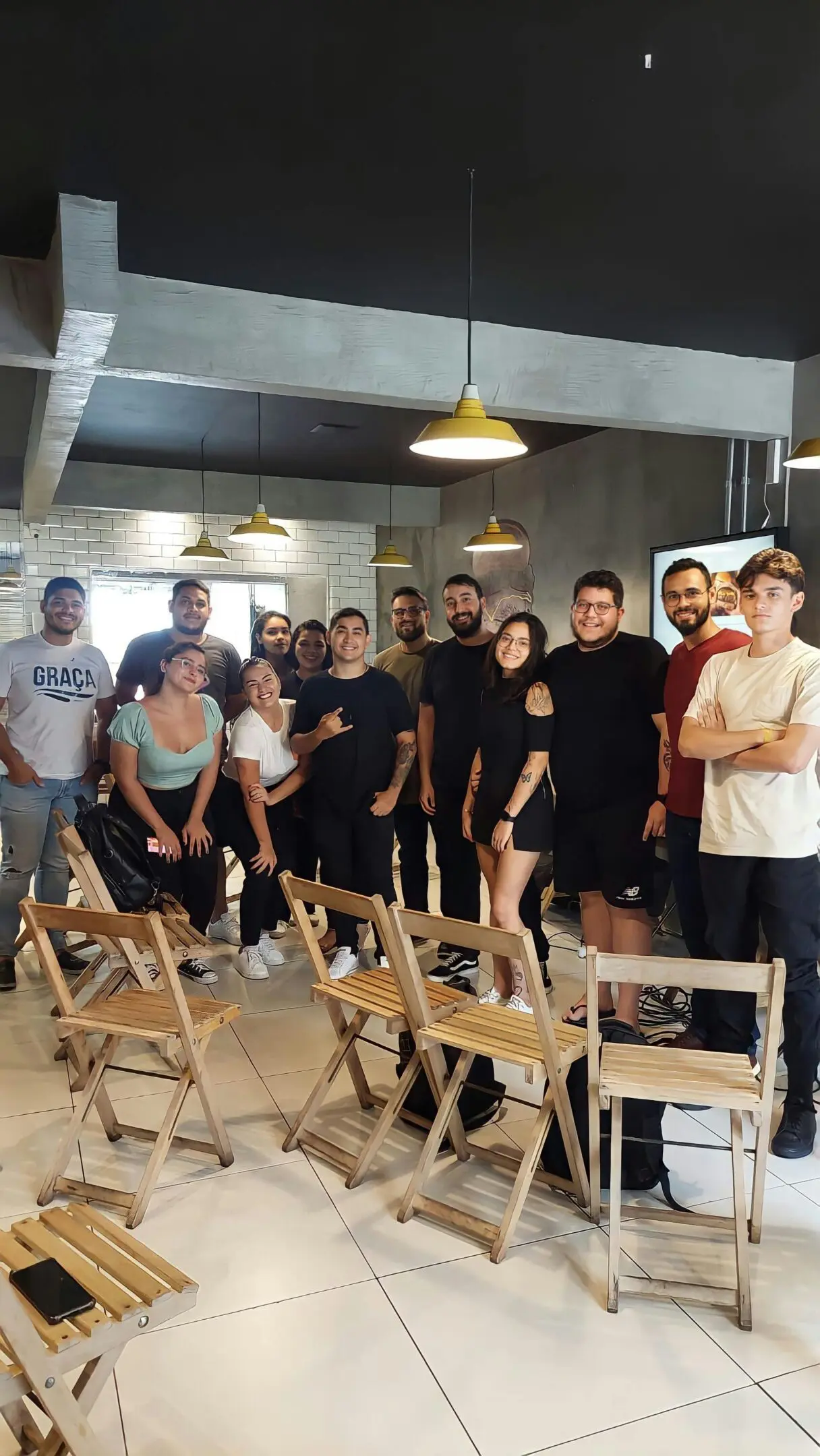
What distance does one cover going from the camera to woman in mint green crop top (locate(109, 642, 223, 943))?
3.83m

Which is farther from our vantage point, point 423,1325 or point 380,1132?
point 380,1132

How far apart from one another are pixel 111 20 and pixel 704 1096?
8.66 feet

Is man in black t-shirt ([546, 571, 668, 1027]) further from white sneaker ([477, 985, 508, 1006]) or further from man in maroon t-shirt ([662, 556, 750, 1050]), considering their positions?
white sneaker ([477, 985, 508, 1006])

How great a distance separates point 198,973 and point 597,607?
7.43 ft

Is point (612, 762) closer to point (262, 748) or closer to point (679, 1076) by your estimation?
point (679, 1076)

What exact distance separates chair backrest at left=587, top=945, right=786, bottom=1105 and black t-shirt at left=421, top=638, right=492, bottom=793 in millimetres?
2041

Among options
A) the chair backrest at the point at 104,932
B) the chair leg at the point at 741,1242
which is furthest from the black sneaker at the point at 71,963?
the chair leg at the point at 741,1242

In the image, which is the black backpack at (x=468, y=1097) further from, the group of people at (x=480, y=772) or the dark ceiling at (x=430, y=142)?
the dark ceiling at (x=430, y=142)

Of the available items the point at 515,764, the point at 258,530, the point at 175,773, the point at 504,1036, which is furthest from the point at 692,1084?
the point at 258,530

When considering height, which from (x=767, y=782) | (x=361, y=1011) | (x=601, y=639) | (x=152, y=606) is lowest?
(x=361, y=1011)

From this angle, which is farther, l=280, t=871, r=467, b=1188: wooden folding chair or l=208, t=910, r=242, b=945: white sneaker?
l=208, t=910, r=242, b=945: white sneaker

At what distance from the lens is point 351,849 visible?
4.11 metres

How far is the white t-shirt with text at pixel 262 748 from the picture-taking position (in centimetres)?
415

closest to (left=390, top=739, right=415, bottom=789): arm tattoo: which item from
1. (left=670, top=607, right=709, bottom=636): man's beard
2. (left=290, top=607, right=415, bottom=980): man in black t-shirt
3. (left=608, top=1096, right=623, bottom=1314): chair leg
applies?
(left=290, top=607, right=415, bottom=980): man in black t-shirt
